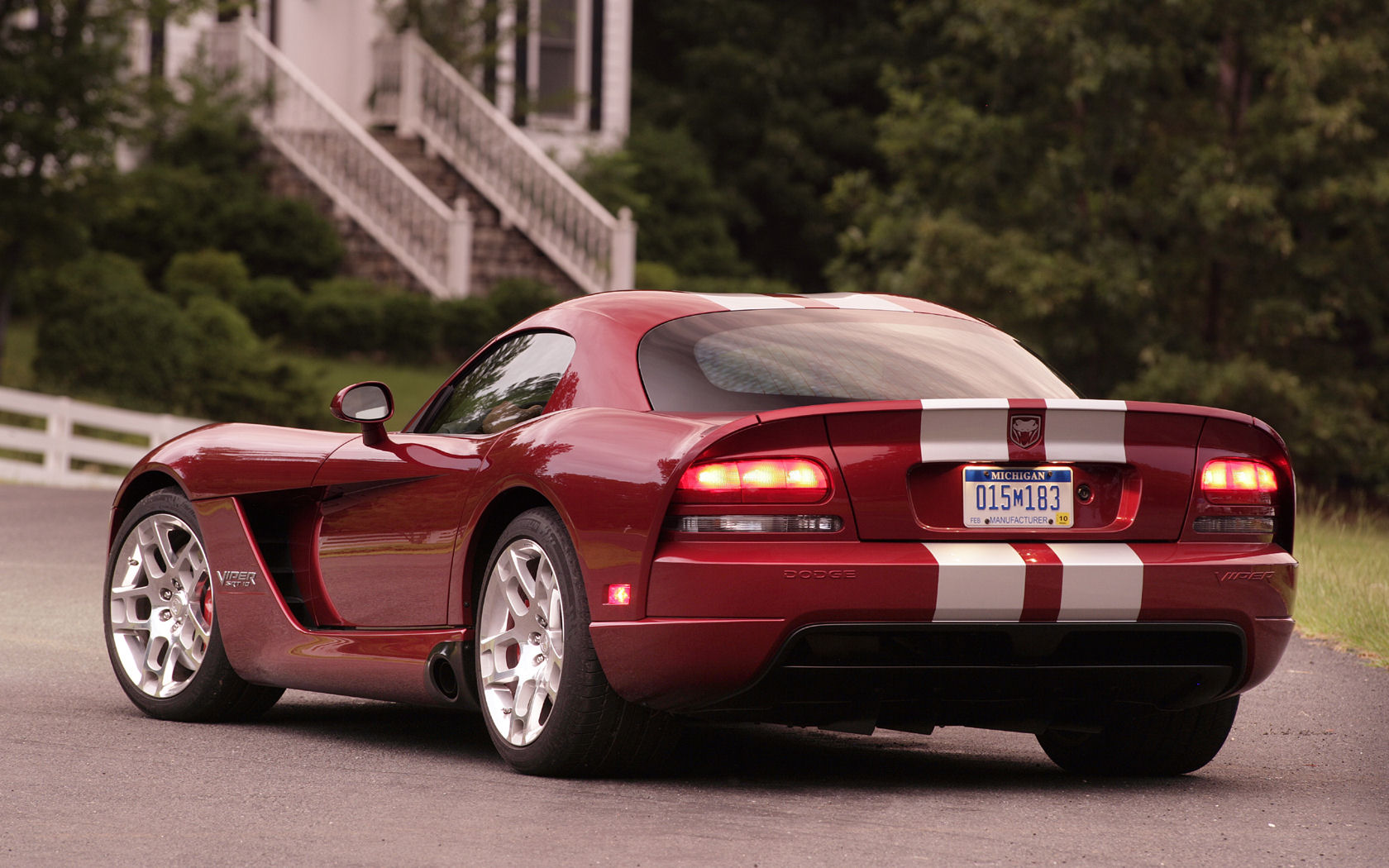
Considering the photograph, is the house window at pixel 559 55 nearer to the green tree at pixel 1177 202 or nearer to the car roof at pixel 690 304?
the green tree at pixel 1177 202

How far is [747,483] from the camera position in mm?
5230

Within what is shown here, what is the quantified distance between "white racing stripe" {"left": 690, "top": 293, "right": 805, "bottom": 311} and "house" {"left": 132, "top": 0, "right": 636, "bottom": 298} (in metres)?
21.1

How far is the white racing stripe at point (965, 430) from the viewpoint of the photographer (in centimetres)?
533

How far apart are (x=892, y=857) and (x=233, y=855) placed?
1.49 meters

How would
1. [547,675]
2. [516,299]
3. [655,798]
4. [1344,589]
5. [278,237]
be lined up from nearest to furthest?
1. [655,798]
2. [547,675]
3. [1344,589]
4. [516,299]
5. [278,237]

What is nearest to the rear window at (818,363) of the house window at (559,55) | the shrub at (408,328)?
the shrub at (408,328)

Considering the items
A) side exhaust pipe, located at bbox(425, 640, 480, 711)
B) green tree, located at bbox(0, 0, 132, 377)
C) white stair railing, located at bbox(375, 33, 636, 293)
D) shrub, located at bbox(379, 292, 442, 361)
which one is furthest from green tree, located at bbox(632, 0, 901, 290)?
side exhaust pipe, located at bbox(425, 640, 480, 711)

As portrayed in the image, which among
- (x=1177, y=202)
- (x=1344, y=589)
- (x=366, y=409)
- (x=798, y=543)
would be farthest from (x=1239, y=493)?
(x=1177, y=202)

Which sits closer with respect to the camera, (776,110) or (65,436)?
(65,436)

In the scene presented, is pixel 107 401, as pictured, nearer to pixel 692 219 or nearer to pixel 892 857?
pixel 692 219

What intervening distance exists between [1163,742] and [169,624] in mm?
3405

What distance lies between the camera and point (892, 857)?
4.73 meters

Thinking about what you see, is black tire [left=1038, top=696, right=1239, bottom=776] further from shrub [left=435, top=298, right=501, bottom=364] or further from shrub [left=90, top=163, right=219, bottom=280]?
shrub [left=90, top=163, right=219, bottom=280]

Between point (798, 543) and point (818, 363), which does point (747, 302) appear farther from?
point (798, 543)
